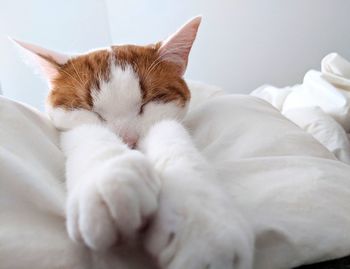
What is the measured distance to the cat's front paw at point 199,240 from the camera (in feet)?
0.90

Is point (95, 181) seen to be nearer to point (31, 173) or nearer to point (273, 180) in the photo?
point (31, 173)

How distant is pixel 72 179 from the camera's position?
426 millimetres

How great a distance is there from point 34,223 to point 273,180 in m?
0.28

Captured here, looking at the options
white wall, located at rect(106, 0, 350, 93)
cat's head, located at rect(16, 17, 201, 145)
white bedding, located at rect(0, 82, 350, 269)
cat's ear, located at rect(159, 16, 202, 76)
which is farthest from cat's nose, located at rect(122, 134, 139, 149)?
white wall, located at rect(106, 0, 350, 93)

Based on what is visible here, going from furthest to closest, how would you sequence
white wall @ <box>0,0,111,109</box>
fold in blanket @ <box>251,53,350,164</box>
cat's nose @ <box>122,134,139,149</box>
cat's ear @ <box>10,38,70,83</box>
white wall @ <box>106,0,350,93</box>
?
white wall @ <box>106,0,350,93</box> < white wall @ <box>0,0,111,109</box> < fold in blanket @ <box>251,53,350,164</box> < cat's ear @ <box>10,38,70,83</box> < cat's nose @ <box>122,134,139,149</box>

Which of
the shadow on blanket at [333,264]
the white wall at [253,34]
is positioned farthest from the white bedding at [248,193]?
the white wall at [253,34]

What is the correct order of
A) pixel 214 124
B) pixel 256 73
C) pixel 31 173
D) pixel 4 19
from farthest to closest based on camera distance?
1. pixel 256 73
2. pixel 4 19
3. pixel 214 124
4. pixel 31 173

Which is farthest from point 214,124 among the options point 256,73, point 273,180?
point 256,73

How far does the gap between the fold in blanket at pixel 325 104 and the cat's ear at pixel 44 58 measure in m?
0.69

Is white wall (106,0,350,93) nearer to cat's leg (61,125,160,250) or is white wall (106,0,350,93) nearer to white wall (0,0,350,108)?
white wall (0,0,350,108)

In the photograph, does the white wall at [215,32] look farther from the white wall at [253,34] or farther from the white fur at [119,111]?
the white fur at [119,111]

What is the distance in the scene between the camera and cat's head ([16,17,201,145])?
0.63 meters

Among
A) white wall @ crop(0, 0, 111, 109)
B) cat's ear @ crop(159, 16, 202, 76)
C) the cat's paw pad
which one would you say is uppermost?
cat's ear @ crop(159, 16, 202, 76)

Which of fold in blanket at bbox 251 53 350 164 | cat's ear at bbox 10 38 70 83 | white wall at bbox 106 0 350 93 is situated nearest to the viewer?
cat's ear at bbox 10 38 70 83
